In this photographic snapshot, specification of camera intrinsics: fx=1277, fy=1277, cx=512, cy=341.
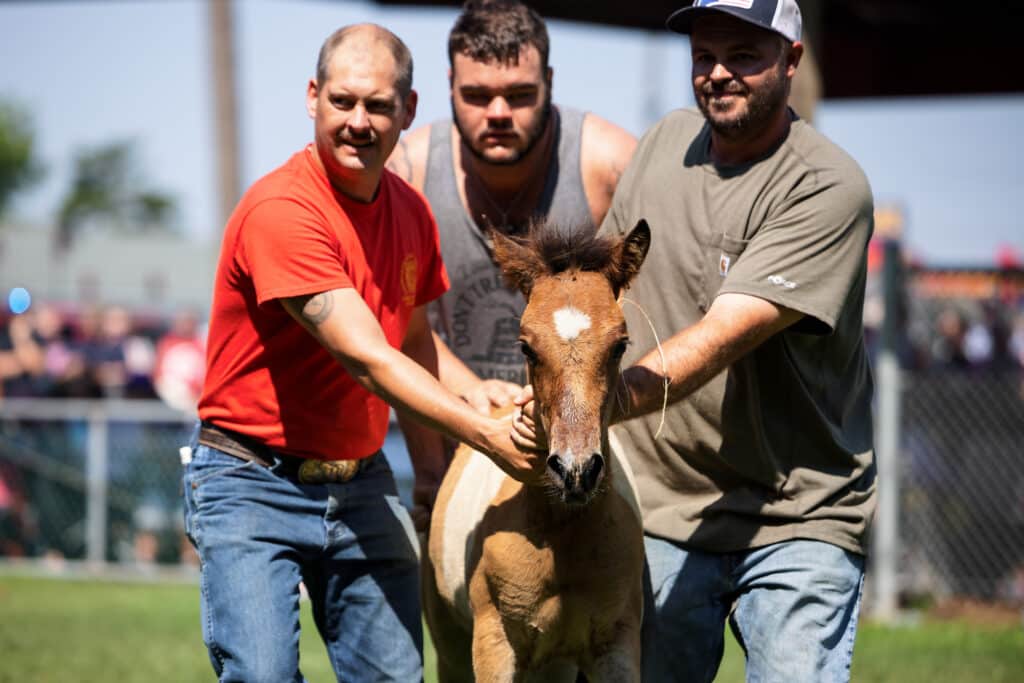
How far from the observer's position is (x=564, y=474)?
11.0 ft

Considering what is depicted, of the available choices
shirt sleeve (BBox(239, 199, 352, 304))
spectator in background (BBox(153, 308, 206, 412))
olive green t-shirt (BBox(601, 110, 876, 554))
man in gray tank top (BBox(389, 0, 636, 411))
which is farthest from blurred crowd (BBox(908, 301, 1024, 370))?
spectator in background (BBox(153, 308, 206, 412))

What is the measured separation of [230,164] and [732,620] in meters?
13.1

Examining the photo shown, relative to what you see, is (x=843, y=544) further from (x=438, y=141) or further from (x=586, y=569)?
(x=438, y=141)

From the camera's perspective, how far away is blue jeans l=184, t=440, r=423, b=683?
402 cm

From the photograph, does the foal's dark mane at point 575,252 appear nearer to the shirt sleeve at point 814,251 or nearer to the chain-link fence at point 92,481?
the shirt sleeve at point 814,251

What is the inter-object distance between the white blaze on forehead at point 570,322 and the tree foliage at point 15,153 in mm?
80867

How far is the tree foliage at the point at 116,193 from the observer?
91.3 meters

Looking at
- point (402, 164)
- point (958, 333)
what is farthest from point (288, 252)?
point (958, 333)

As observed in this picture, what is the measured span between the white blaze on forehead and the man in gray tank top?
1.34 metres

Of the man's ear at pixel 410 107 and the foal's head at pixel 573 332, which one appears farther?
the man's ear at pixel 410 107

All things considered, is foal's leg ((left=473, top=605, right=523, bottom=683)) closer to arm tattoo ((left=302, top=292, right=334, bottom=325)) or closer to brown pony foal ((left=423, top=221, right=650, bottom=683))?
brown pony foal ((left=423, top=221, right=650, bottom=683))

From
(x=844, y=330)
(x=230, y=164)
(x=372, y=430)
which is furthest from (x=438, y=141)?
(x=230, y=164)

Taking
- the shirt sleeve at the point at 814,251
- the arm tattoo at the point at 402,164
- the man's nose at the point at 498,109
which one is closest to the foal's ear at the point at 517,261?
the shirt sleeve at the point at 814,251

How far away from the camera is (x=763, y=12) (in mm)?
4211
